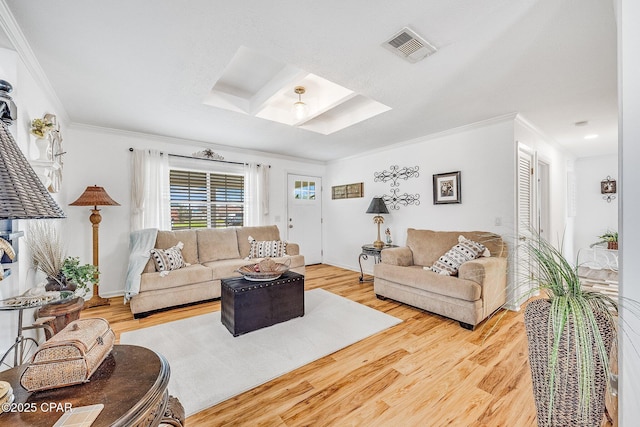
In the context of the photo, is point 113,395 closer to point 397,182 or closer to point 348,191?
point 397,182

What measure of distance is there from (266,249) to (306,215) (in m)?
1.73

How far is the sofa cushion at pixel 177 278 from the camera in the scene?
3170 millimetres

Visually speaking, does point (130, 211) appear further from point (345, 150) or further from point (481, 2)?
point (481, 2)

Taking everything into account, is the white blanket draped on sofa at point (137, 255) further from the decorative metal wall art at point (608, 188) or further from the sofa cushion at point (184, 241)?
the decorative metal wall art at point (608, 188)

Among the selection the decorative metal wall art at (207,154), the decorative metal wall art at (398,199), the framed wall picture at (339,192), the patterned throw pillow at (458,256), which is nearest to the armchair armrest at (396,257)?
the patterned throw pillow at (458,256)

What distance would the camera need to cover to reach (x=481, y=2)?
1.53 m

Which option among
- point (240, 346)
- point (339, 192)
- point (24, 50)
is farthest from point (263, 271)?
point (339, 192)

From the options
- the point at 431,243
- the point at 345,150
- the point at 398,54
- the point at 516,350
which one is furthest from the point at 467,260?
the point at 345,150

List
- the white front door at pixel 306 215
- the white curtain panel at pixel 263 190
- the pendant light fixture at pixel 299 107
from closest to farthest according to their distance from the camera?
the pendant light fixture at pixel 299 107 < the white curtain panel at pixel 263 190 < the white front door at pixel 306 215

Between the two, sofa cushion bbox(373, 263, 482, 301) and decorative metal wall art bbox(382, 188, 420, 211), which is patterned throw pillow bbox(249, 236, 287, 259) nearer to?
sofa cushion bbox(373, 263, 482, 301)

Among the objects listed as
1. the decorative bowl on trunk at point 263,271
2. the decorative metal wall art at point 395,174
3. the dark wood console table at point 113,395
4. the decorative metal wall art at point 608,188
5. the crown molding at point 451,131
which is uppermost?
the crown molding at point 451,131

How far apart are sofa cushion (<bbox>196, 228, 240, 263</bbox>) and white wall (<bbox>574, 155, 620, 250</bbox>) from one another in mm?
7216

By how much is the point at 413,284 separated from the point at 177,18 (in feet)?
10.7

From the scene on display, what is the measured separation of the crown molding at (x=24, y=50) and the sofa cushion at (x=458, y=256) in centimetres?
401
